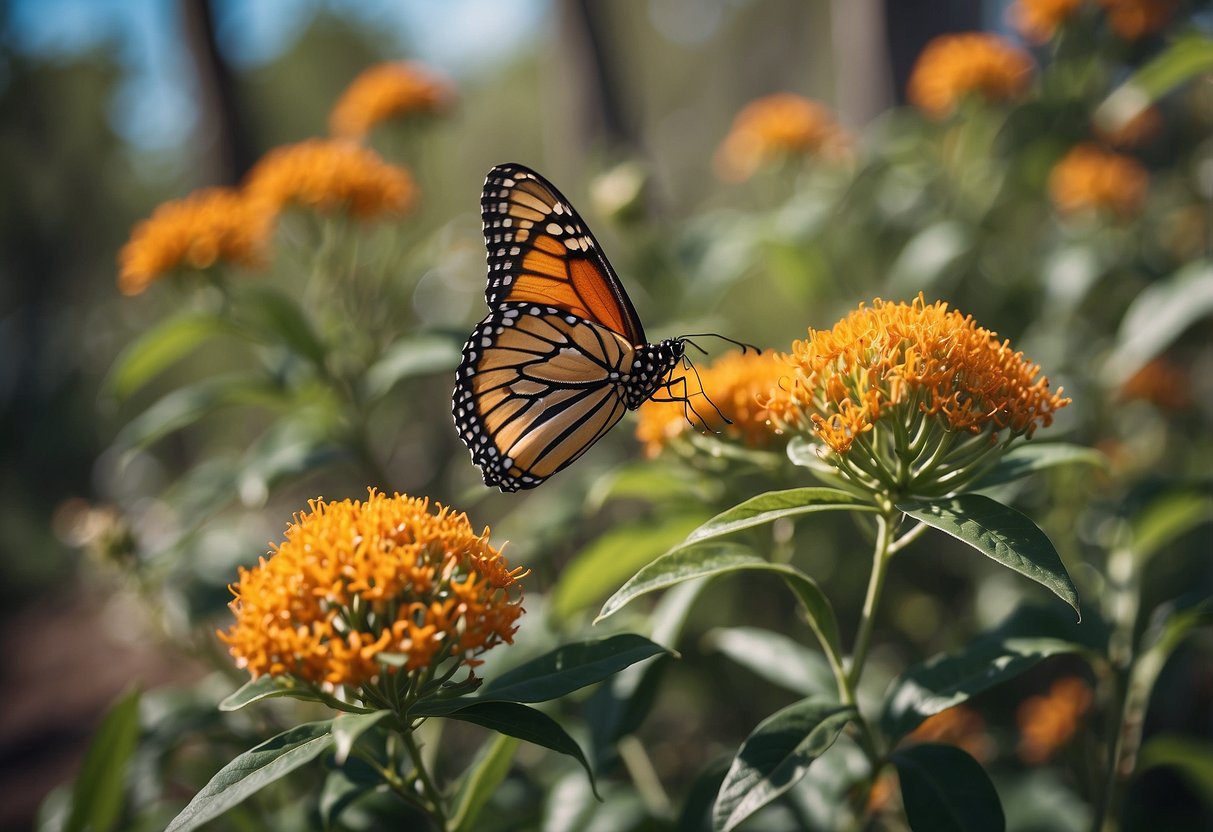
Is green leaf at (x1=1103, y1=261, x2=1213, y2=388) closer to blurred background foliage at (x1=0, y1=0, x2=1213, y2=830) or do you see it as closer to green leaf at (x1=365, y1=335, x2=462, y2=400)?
blurred background foliage at (x1=0, y1=0, x2=1213, y2=830)

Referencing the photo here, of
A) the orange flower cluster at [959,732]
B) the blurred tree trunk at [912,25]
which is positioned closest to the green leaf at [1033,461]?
the orange flower cluster at [959,732]

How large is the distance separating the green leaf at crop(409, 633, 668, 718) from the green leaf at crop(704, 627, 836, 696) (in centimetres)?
63

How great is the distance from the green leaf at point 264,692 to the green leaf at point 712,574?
1.85 feet

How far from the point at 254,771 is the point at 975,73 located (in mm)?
3501

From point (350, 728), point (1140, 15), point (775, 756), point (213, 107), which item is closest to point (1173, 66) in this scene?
point (1140, 15)

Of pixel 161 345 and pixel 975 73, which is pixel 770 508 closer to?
pixel 161 345

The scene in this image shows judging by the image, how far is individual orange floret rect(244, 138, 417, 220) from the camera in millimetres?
3205

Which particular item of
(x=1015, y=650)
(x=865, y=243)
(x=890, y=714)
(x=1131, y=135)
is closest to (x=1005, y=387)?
(x=1015, y=650)

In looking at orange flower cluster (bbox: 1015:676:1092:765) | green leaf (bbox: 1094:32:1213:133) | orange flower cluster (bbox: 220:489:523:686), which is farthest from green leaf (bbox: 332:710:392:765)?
green leaf (bbox: 1094:32:1213:133)

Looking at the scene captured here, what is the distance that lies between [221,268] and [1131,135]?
4113 mm

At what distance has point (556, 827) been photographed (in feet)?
7.39

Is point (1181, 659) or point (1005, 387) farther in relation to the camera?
point (1181, 659)

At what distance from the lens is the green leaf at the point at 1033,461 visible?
1.89m

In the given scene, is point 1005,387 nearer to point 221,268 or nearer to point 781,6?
point 221,268
